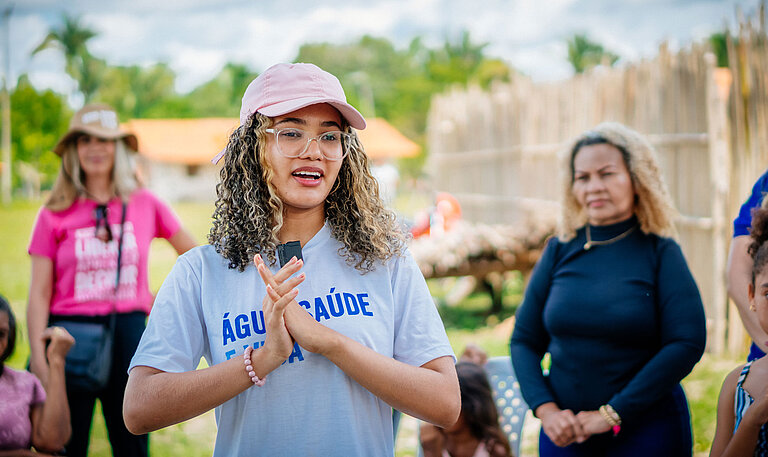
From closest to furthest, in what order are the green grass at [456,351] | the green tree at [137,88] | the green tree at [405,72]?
the green grass at [456,351]
the green tree at [405,72]
the green tree at [137,88]

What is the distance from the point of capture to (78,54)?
5847cm

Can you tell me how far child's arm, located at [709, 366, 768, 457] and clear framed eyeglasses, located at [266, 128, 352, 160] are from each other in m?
1.44

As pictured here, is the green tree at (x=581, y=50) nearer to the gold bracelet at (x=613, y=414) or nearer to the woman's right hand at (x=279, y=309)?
the gold bracelet at (x=613, y=414)

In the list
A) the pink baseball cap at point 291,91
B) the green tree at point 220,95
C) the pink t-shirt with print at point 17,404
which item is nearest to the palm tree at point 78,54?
the green tree at point 220,95

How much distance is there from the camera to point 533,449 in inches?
181

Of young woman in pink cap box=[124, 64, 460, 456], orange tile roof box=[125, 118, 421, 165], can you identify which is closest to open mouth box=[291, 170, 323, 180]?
young woman in pink cap box=[124, 64, 460, 456]

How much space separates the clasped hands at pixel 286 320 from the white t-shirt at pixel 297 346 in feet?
0.38

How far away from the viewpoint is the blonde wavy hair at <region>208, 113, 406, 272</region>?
1.82 meters

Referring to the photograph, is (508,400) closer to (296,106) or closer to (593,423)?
(593,423)

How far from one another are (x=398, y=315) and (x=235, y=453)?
581mm

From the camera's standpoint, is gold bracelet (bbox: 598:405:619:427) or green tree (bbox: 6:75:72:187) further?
green tree (bbox: 6:75:72:187)

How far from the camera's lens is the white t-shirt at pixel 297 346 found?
5.53ft

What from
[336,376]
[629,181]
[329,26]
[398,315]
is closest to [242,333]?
[336,376]

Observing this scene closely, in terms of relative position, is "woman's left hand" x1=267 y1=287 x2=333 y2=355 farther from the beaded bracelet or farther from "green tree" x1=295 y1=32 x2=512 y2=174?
"green tree" x1=295 y1=32 x2=512 y2=174
